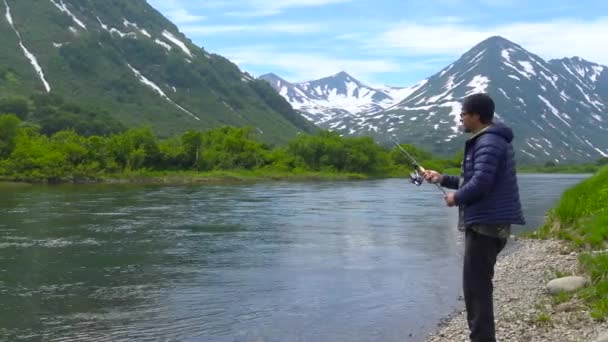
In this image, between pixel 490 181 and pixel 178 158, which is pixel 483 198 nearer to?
pixel 490 181

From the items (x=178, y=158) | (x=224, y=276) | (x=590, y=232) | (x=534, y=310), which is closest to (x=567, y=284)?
(x=534, y=310)

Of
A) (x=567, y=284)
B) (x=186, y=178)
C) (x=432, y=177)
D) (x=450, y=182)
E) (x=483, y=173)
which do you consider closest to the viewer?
(x=483, y=173)

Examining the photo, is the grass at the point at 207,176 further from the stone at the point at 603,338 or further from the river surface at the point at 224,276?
the stone at the point at 603,338

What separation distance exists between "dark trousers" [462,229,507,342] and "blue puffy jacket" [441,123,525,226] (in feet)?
0.94

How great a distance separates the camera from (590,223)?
20.5 meters

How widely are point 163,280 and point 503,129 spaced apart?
1504 cm

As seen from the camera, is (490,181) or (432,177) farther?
(432,177)

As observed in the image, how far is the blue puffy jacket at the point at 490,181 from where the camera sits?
7359mm

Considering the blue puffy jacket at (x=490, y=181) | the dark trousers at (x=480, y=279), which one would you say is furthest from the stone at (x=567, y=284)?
the blue puffy jacket at (x=490, y=181)

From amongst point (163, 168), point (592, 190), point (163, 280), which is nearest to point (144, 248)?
point (163, 280)

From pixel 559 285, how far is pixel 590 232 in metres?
5.44

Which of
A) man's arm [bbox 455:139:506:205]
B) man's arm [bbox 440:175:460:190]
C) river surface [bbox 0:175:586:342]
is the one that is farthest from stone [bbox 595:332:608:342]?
river surface [bbox 0:175:586:342]

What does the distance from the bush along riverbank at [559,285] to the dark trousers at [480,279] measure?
2320 mm

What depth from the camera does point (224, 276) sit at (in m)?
21.1
